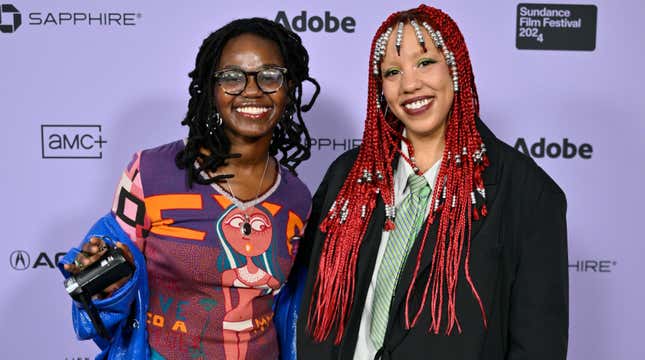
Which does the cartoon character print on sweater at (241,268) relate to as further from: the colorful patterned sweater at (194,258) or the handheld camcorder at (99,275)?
the handheld camcorder at (99,275)

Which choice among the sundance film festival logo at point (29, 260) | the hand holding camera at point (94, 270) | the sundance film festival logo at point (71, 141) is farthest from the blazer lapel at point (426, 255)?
the sundance film festival logo at point (29, 260)

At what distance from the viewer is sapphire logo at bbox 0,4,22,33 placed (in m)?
1.93

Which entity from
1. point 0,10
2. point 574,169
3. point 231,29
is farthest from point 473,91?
point 0,10

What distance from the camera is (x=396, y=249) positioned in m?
Answer: 1.23

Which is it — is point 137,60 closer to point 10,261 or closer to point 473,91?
point 10,261

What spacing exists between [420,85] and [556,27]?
103cm

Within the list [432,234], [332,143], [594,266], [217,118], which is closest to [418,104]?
[432,234]

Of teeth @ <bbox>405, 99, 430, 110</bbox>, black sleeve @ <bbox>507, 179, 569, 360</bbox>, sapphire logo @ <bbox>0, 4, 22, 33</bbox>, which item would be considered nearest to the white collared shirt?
teeth @ <bbox>405, 99, 430, 110</bbox>

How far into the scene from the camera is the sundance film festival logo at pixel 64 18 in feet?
6.33

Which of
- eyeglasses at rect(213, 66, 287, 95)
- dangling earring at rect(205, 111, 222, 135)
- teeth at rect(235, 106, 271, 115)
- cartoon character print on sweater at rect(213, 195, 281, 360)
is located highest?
eyeglasses at rect(213, 66, 287, 95)

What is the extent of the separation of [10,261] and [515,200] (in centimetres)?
174

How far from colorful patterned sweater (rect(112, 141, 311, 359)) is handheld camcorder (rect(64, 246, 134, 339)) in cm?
19

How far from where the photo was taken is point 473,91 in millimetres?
1312

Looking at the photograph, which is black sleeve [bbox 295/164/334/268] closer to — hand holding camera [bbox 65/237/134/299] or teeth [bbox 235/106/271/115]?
teeth [bbox 235/106/271/115]
